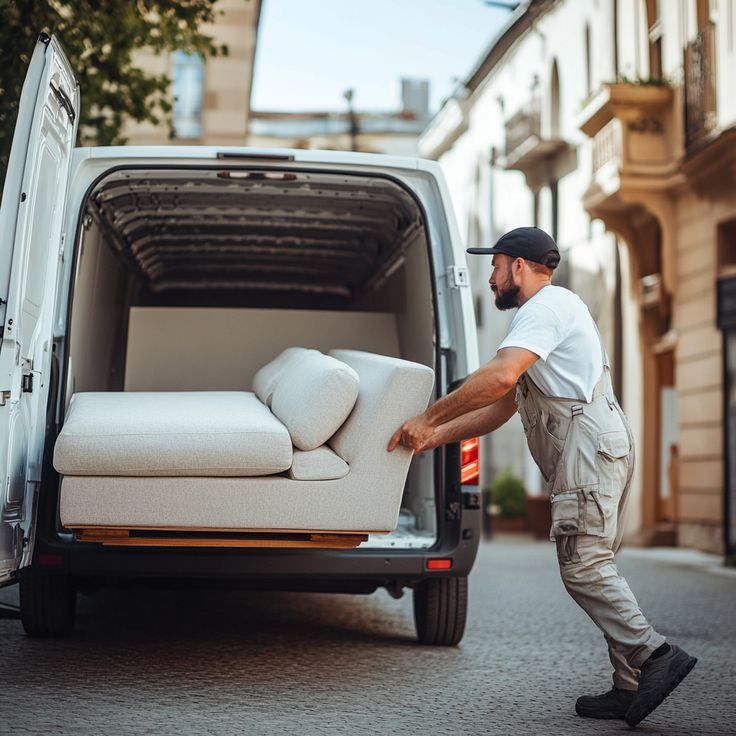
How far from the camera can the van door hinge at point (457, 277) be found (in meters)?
6.57

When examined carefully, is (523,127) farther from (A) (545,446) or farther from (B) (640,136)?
(A) (545,446)

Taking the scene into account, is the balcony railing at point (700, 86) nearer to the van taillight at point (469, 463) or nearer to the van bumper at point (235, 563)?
the van taillight at point (469, 463)

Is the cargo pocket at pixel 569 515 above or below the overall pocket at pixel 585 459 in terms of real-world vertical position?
below

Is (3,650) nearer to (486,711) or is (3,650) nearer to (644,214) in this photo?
(486,711)

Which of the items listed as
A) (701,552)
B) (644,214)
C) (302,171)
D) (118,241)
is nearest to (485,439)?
(644,214)

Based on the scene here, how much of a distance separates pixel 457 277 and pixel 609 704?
7.40 feet

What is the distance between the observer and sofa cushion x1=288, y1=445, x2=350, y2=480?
559 cm

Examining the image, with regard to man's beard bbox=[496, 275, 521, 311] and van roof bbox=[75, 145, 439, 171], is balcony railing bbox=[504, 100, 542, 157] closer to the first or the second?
van roof bbox=[75, 145, 439, 171]

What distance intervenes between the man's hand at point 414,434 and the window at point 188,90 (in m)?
24.9

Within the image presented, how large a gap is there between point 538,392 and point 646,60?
14.6 metres

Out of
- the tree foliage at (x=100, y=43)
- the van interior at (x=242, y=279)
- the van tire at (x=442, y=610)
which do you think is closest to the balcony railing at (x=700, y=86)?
the tree foliage at (x=100, y=43)

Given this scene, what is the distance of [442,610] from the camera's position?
6883mm

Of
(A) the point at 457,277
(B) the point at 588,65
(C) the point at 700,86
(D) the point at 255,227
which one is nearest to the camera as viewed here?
(A) the point at 457,277

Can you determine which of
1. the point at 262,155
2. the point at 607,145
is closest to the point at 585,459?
the point at 262,155
